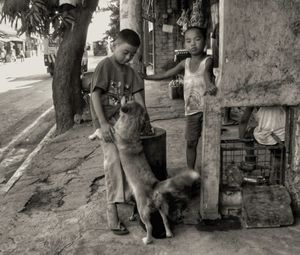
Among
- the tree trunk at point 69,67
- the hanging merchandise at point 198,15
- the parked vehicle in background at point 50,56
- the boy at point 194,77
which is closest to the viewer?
the boy at point 194,77

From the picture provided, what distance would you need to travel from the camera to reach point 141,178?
3619 millimetres

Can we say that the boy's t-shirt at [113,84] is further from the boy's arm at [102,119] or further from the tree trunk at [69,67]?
the tree trunk at [69,67]

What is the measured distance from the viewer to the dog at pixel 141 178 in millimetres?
3486

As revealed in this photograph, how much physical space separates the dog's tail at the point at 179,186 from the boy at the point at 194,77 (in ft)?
3.34

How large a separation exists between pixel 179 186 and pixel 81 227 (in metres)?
1.13

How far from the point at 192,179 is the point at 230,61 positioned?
1.14 meters

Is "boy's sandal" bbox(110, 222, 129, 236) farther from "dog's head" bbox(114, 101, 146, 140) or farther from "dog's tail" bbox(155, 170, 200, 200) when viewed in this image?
"dog's head" bbox(114, 101, 146, 140)

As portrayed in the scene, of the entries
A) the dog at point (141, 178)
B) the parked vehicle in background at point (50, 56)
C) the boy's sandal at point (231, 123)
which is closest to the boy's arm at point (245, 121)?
the dog at point (141, 178)

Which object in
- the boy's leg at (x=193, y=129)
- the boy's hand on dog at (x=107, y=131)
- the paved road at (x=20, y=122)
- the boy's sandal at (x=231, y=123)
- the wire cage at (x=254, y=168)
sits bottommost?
the paved road at (x=20, y=122)

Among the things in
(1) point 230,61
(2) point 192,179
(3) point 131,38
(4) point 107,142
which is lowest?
(2) point 192,179

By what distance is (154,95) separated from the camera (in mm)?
12625

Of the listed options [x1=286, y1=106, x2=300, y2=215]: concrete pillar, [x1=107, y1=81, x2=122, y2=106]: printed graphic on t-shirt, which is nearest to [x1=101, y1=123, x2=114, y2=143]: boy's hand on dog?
[x1=107, y1=81, x2=122, y2=106]: printed graphic on t-shirt

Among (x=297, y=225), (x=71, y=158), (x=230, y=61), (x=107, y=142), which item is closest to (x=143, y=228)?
(x=107, y=142)

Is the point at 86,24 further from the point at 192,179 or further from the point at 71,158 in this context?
the point at 192,179
